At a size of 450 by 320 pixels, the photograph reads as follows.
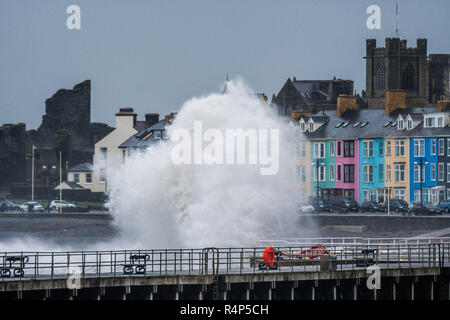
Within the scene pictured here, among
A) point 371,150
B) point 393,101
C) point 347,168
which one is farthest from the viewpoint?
point 393,101

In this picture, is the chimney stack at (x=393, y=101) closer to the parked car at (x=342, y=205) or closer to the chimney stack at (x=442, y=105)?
the chimney stack at (x=442, y=105)

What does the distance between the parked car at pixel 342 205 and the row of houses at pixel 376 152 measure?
497cm

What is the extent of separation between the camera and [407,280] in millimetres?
53344

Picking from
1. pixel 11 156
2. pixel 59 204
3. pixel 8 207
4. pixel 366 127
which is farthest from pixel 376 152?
pixel 11 156

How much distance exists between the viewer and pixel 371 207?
4336 inches

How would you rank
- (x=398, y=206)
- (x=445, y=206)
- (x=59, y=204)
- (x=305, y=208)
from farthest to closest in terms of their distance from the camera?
1. (x=59, y=204)
2. (x=398, y=206)
3. (x=305, y=208)
4. (x=445, y=206)

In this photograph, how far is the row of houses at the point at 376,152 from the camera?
115m

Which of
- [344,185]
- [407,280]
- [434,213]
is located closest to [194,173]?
[407,280]

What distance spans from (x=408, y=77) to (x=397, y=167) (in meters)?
59.8

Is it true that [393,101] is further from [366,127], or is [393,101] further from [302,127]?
[302,127]

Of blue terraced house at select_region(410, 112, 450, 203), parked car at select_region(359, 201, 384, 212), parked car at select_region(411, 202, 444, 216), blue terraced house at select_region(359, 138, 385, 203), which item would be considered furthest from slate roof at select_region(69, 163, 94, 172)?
parked car at select_region(411, 202, 444, 216)

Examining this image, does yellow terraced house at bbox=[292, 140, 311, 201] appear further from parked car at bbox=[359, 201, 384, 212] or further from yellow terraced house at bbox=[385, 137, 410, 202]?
parked car at bbox=[359, 201, 384, 212]

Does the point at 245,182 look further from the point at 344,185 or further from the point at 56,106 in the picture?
the point at 56,106
